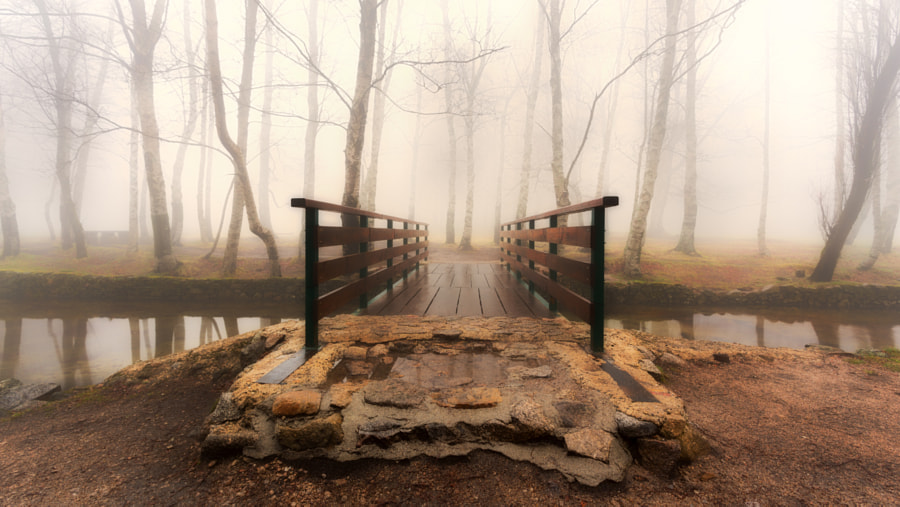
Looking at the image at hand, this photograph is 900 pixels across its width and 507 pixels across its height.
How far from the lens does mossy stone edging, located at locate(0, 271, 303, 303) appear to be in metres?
7.93

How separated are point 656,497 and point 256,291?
857 centimetres

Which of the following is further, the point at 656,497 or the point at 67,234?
the point at 67,234

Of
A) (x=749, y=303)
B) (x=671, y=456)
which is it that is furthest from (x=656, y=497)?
(x=749, y=303)

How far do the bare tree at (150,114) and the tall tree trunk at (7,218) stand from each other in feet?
23.0

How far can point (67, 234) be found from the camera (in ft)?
44.0

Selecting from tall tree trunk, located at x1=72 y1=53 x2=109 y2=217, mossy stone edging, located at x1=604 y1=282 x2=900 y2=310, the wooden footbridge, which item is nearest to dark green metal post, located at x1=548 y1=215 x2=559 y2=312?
the wooden footbridge

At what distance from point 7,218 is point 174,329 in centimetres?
1149

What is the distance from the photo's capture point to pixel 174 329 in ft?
20.1

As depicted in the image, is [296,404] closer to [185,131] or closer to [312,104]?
[312,104]

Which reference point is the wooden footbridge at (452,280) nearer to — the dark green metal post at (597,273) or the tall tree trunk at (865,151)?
the dark green metal post at (597,273)

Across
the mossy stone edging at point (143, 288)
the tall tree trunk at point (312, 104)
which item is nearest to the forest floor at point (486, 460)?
the mossy stone edging at point (143, 288)

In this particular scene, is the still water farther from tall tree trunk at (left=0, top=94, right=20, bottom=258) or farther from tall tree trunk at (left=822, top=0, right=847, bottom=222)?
tall tree trunk at (left=822, top=0, right=847, bottom=222)

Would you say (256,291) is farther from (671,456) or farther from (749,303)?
(749,303)

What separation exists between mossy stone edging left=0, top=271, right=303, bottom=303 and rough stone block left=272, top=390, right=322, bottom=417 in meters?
6.74
